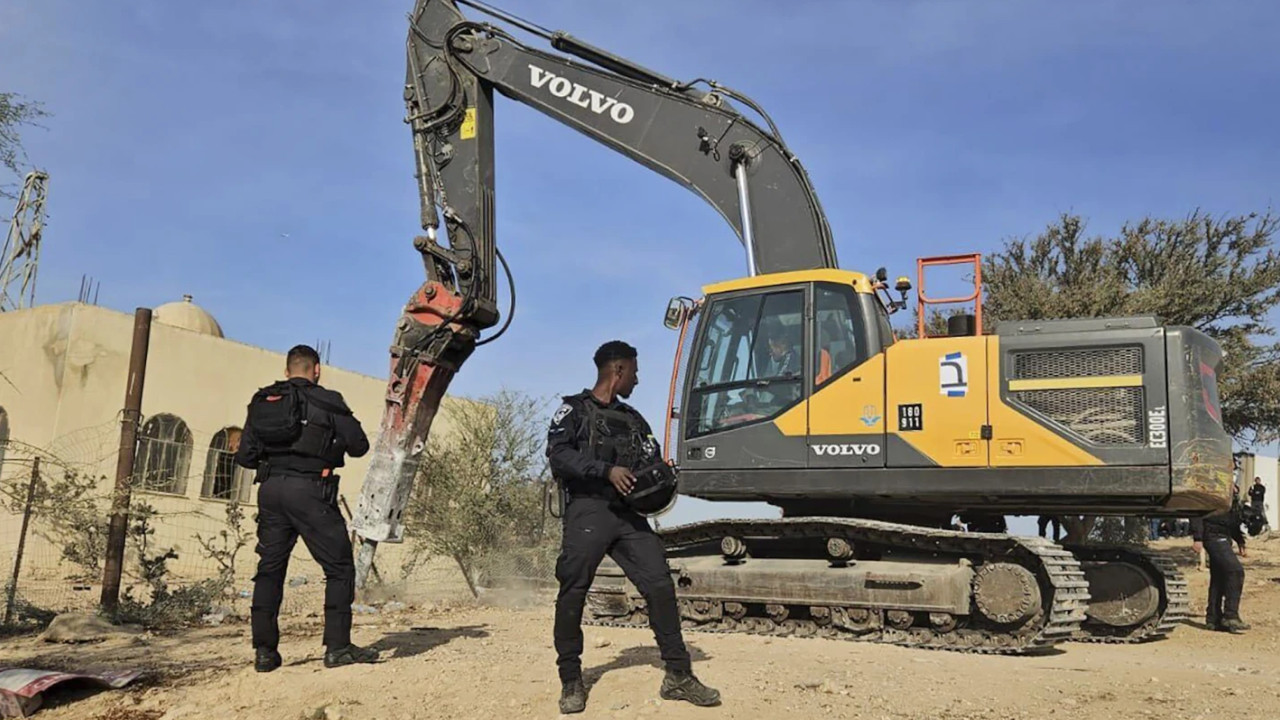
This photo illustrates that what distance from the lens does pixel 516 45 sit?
9836 mm

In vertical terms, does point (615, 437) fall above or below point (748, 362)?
below

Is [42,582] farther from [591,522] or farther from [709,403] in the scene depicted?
[591,522]

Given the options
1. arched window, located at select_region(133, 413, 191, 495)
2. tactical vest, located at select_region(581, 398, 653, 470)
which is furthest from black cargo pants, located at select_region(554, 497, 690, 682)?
arched window, located at select_region(133, 413, 191, 495)

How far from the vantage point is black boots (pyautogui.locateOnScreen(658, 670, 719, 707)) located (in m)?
4.75

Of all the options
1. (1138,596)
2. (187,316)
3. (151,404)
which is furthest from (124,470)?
(187,316)

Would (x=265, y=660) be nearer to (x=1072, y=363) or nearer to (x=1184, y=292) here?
(x=1072, y=363)

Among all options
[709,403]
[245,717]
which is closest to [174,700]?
[245,717]

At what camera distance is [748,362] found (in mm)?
8203

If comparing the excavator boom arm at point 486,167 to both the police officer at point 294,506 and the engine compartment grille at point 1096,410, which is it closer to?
the police officer at point 294,506

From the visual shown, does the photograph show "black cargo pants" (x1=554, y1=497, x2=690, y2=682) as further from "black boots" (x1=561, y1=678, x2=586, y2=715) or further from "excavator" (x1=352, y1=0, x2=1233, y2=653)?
"excavator" (x1=352, y1=0, x2=1233, y2=653)

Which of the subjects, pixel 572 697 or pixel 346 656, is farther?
pixel 346 656

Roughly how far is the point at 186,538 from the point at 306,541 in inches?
505

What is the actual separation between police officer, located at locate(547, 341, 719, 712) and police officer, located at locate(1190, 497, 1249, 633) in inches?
285

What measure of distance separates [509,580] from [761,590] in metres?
5.96
